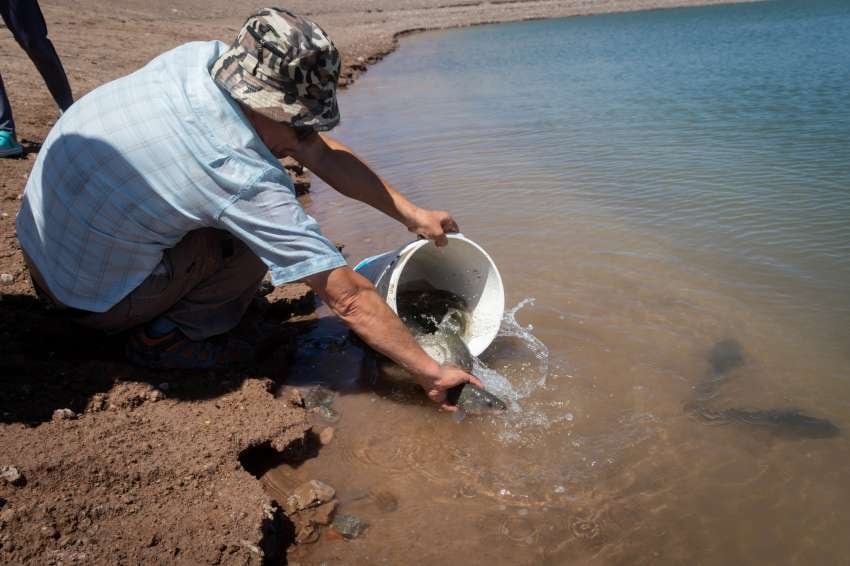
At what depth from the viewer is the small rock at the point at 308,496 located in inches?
95.0

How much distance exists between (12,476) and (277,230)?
107cm

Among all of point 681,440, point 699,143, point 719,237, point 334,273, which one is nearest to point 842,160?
point 699,143

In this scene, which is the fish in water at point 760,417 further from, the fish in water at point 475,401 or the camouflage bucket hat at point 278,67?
the camouflage bucket hat at point 278,67

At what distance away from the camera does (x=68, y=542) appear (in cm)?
190

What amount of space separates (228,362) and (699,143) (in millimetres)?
5364

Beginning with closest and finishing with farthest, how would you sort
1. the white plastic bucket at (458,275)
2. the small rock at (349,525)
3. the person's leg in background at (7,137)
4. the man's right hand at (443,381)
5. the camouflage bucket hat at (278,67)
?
the camouflage bucket hat at (278,67), the small rock at (349,525), the man's right hand at (443,381), the white plastic bucket at (458,275), the person's leg in background at (7,137)

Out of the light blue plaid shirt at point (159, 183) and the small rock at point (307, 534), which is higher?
the light blue plaid shirt at point (159, 183)

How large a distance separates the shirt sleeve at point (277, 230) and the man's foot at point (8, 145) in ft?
11.4

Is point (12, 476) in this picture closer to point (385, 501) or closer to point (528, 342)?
point (385, 501)

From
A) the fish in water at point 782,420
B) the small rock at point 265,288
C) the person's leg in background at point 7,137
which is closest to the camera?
the fish in water at point 782,420

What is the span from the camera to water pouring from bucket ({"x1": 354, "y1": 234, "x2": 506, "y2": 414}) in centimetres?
301

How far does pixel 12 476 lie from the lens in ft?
6.64

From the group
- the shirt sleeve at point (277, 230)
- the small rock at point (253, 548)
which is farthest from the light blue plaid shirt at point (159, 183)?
the small rock at point (253, 548)

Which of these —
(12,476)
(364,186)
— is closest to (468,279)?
(364,186)
